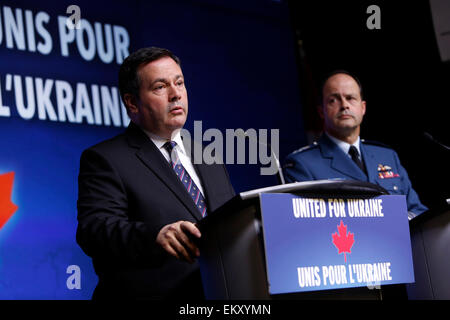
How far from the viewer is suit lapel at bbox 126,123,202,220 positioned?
1.97 meters

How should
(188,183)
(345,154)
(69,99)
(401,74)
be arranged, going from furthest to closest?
(401,74), (69,99), (345,154), (188,183)

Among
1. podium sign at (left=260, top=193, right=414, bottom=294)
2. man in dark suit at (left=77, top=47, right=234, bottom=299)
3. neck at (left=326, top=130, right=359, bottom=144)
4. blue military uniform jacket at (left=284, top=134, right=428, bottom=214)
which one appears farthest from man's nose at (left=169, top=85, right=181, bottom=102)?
neck at (left=326, top=130, right=359, bottom=144)

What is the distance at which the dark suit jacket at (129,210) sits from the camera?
70.2 inches

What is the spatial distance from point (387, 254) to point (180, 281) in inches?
25.3

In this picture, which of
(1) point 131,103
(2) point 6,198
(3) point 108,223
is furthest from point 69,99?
(3) point 108,223

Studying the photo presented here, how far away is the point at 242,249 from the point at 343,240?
0.82 feet

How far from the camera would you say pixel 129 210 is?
1965 mm

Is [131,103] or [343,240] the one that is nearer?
[343,240]

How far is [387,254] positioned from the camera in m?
1.54

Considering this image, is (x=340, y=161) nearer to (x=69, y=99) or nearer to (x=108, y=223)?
(x=69, y=99)

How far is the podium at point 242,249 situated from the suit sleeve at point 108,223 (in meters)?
0.19

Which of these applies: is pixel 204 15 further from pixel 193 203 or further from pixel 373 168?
pixel 193 203

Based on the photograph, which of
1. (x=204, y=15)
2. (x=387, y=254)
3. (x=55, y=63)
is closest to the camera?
(x=387, y=254)

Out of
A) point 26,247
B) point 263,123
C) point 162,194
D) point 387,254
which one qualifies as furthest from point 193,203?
point 263,123
